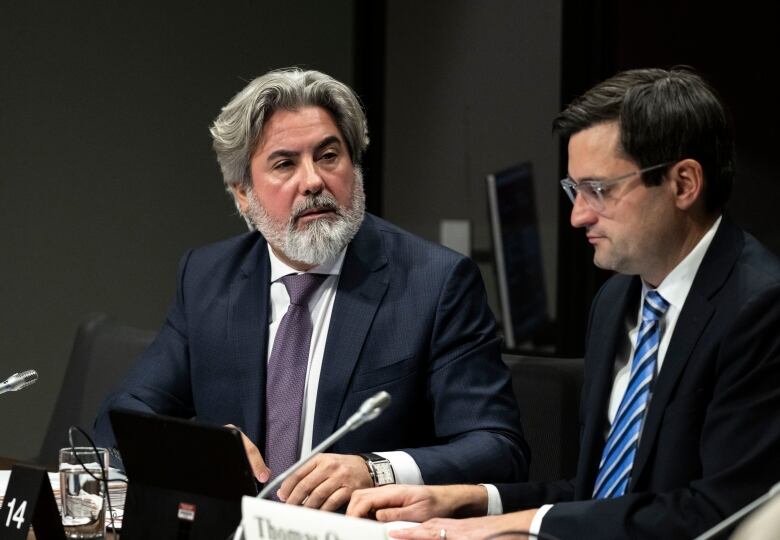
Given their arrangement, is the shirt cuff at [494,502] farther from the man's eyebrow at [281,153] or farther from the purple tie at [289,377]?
the man's eyebrow at [281,153]

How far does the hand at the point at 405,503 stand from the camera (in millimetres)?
1899

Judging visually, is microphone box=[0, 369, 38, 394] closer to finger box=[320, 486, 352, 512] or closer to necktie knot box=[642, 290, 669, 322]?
finger box=[320, 486, 352, 512]

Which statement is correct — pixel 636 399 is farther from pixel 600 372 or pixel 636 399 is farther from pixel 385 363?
pixel 385 363

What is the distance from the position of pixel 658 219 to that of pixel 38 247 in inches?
115

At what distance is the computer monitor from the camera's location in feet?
13.5

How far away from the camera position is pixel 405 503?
192 cm

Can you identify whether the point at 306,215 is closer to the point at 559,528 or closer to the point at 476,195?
the point at 559,528

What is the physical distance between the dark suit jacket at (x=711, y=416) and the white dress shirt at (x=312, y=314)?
0.70m

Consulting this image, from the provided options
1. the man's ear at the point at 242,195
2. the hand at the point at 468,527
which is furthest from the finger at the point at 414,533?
the man's ear at the point at 242,195

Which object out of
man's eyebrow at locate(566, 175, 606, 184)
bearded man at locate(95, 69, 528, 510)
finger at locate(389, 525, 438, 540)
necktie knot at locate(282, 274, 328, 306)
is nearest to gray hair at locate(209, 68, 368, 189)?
bearded man at locate(95, 69, 528, 510)

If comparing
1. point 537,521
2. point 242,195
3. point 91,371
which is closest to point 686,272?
point 537,521

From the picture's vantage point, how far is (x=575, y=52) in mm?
4418

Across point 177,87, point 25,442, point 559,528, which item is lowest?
point 25,442

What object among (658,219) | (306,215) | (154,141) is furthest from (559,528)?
(154,141)
